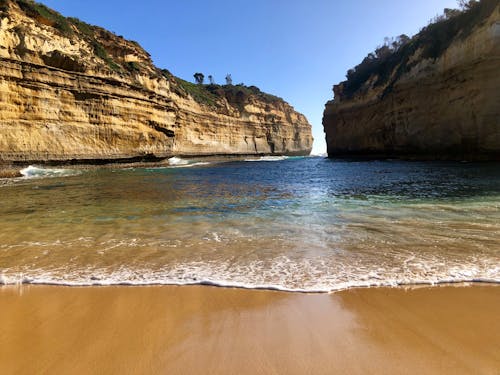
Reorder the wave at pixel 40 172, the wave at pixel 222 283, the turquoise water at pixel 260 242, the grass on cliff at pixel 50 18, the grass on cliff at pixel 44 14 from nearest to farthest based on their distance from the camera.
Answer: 1. the wave at pixel 222 283
2. the turquoise water at pixel 260 242
3. the wave at pixel 40 172
4. the grass on cliff at pixel 50 18
5. the grass on cliff at pixel 44 14

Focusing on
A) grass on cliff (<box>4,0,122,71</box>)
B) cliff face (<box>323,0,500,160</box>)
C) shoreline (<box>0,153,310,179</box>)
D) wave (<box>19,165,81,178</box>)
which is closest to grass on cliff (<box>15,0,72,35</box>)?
grass on cliff (<box>4,0,122,71</box>)

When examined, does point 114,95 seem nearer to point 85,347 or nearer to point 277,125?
point 85,347

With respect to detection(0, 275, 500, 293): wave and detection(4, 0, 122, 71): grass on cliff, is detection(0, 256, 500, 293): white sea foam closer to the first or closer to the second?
detection(0, 275, 500, 293): wave

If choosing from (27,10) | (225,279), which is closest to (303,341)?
(225,279)

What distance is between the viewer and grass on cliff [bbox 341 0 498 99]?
Result: 2221 cm

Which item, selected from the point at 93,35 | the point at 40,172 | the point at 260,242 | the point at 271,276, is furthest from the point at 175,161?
the point at 271,276

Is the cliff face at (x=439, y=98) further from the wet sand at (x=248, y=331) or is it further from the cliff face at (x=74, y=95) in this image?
the cliff face at (x=74, y=95)

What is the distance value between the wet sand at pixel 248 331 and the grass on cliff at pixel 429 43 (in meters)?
24.7

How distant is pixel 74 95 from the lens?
23.8m

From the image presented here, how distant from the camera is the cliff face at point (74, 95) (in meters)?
20.3

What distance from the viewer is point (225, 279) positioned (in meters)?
3.19

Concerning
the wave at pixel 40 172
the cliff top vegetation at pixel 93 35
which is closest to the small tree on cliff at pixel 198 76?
the cliff top vegetation at pixel 93 35

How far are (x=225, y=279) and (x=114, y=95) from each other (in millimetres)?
27444

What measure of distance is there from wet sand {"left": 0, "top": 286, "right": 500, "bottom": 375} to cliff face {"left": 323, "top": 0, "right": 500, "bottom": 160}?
21299 mm
